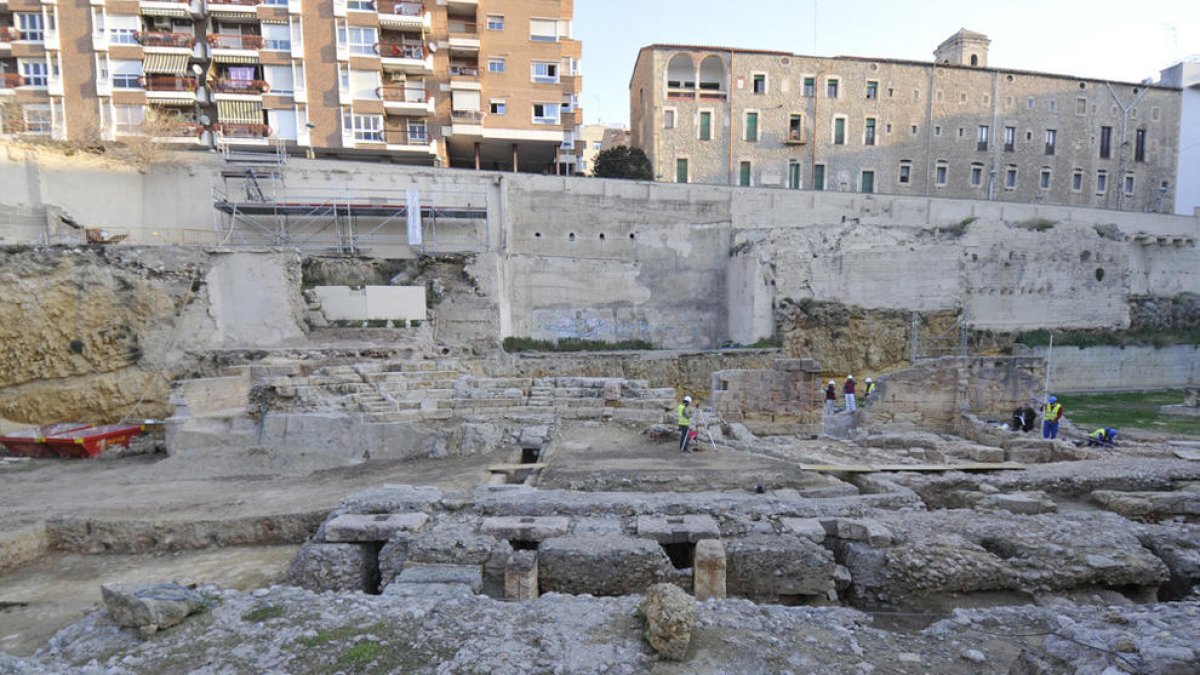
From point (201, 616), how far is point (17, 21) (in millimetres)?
35164

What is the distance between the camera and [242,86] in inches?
956

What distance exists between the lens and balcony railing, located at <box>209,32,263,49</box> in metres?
24.1

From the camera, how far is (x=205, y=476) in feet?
30.3

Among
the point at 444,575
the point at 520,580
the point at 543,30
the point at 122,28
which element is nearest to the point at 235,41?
the point at 122,28

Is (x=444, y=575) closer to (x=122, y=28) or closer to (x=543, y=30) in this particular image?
(x=543, y=30)

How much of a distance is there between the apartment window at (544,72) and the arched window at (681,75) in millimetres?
6907

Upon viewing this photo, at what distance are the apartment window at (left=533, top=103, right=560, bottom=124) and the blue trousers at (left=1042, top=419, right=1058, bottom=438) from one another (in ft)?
73.8

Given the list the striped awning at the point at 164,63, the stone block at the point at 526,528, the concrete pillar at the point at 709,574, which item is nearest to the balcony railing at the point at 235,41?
the striped awning at the point at 164,63

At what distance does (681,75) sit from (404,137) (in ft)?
50.3

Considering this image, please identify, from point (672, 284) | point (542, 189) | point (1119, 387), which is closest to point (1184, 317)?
point (1119, 387)

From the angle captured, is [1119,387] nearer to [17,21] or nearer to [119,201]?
[119,201]

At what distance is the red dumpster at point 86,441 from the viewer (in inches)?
434

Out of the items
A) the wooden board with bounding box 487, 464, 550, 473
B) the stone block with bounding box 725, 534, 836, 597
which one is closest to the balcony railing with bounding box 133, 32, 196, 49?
the wooden board with bounding box 487, 464, 550, 473

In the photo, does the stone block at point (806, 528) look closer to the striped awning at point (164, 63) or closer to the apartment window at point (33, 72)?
the striped awning at point (164, 63)
